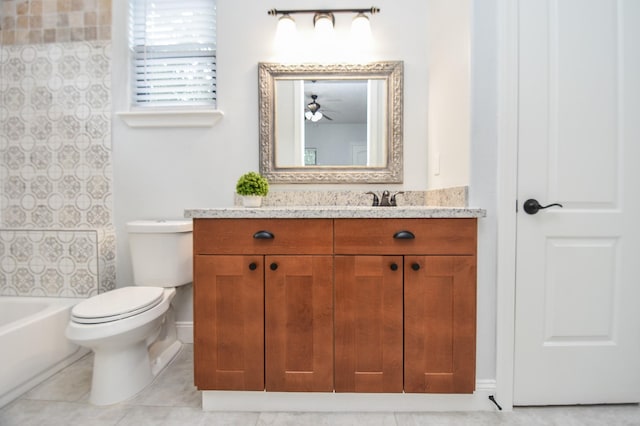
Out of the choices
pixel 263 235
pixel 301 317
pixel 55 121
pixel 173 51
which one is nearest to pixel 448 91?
pixel 263 235

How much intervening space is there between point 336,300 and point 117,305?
1.01 metres

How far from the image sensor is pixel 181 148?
76.3 inches

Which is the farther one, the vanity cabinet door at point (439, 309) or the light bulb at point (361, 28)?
the light bulb at point (361, 28)

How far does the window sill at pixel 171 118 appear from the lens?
1882mm

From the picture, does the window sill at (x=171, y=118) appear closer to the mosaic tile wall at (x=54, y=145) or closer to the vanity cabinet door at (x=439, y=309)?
the mosaic tile wall at (x=54, y=145)

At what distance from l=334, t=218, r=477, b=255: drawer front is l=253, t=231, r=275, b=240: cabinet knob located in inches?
10.9

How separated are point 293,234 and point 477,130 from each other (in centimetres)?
94

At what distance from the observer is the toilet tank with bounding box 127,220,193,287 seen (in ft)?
5.64

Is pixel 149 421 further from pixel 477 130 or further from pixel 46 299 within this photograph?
pixel 477 130

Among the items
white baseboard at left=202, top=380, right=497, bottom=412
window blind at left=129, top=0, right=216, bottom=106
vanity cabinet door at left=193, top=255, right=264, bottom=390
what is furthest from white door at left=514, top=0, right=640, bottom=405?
window blind at left=129, top=0, right=216, bottom=106

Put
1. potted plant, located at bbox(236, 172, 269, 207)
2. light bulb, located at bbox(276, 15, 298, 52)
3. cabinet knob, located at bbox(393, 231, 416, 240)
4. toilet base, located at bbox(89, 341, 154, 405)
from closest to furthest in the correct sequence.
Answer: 1. cabinet knob, located at bbox(393, 231, 416, 240)
2. toilet base, located at bbox(89, 341, 154, 405)
3. potted plant, located at bbox(236, 172, 269, 207)
4. light bulb, located at bbox(276, 15, 298, 52)

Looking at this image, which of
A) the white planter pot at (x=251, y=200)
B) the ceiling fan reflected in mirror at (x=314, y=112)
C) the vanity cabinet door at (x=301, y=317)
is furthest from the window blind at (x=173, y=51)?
the vanity cabinet door at (x=301, y=317)

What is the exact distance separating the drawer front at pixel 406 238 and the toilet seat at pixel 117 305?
0.96 meters

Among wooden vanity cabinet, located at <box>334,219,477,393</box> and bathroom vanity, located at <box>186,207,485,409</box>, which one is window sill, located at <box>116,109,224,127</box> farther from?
wooden vanity cabinet, located at <box>334,219,477,393</box>
